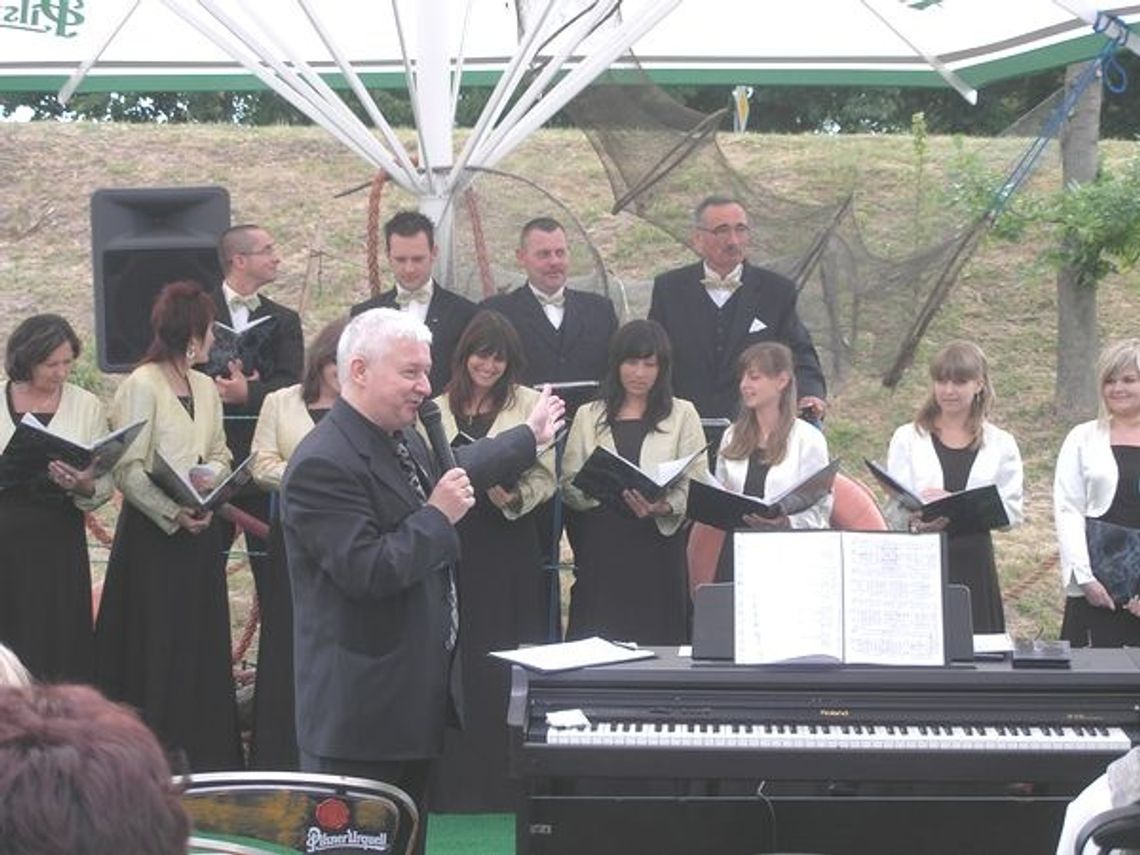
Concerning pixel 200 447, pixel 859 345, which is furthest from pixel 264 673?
pixel 859 345

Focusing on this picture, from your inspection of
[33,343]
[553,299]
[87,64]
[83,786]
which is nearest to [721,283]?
[553,299]

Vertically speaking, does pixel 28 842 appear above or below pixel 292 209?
below

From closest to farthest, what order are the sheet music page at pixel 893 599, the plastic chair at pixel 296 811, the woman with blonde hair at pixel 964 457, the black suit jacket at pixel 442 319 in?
the plastic chair at pixel 296 811 → the sheet music page at pixel 893 599 → the woman with blonde hair at pixel 964 457 → the black suit jacket at pixel 442 319

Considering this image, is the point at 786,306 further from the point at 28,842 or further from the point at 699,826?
the point at 28,842

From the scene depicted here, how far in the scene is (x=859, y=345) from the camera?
936cm

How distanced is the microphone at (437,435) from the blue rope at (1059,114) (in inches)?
172

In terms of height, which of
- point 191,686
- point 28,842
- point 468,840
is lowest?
point 468,840

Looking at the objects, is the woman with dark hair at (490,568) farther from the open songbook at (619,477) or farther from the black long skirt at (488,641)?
the open songbook at (619,477)

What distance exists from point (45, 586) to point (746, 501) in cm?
270

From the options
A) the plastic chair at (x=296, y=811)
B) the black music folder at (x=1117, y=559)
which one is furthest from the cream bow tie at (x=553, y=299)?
the plastic chair at (x=296, y=811)

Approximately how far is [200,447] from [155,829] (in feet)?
19.0

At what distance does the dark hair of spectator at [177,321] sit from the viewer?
301 inches

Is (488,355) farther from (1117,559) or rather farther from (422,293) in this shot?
(1117,559)

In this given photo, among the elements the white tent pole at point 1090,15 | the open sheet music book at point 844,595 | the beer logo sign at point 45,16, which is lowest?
the open sheet music book at point 844,595
